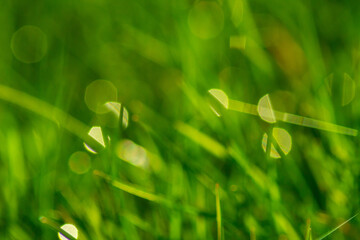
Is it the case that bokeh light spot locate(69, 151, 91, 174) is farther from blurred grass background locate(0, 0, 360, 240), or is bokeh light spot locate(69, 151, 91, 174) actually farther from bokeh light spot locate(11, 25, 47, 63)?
bokeh light spot locate(11, 25, 47, 63)

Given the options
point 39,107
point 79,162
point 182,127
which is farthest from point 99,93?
point 182,127

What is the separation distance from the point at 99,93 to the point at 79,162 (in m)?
0.34

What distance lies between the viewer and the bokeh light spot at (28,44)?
1.16 meters

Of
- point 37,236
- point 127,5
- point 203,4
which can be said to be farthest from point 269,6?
point 37,236

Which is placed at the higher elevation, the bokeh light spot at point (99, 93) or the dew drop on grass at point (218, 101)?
the bokeh light spot at point (99, 93)

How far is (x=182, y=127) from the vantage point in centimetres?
63

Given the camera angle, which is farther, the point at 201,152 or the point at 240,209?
the point at 201,152

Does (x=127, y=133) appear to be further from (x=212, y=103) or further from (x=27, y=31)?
(x=27, y=31)

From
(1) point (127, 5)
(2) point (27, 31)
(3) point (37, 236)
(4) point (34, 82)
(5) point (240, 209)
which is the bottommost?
(3) point (37, 236)

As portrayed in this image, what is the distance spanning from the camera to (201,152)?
2.35 ft

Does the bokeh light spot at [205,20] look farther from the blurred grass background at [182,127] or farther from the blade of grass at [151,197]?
the blade of grass at [151,197]

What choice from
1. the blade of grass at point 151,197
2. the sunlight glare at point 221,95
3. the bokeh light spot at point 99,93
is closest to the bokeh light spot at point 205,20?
the bokeh light spot at point 99,93

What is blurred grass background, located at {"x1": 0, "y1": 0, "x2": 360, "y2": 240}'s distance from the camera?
0.57 metres

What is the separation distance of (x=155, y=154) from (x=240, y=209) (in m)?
0.19
